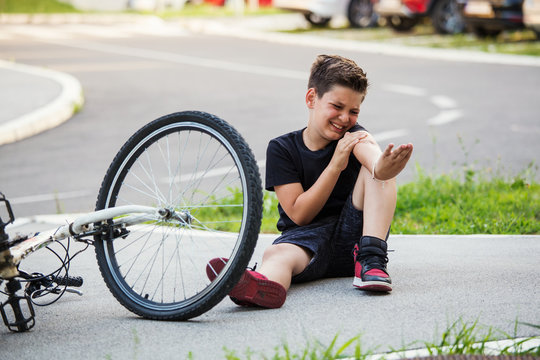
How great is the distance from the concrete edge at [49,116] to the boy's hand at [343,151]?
6.22 meters

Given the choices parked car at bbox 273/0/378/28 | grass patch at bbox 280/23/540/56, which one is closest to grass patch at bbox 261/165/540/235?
grass patch at bbox 280/23/540/56

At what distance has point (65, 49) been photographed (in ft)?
62.0

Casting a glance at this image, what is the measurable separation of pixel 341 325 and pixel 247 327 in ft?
1.16

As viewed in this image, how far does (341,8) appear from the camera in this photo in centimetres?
2162

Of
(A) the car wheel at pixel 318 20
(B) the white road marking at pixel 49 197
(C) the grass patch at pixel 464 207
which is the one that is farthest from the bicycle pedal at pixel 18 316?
(A) the car wheel at pixel 318 20

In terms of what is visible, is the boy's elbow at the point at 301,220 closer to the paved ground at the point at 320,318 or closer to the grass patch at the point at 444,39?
the paved ground at the point at 320,318

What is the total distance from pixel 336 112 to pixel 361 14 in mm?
19007

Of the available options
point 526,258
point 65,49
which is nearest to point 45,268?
point 526,258

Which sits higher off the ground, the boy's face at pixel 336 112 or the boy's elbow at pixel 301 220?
the boy's face at pixel 336 112

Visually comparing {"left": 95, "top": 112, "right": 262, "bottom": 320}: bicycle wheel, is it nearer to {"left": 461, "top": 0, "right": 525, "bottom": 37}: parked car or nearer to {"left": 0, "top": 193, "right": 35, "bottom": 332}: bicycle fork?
{"left": 0, "top": 193, "right": 35, "bottom": 332}: bicycle fork

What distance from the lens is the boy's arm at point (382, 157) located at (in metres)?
3.22

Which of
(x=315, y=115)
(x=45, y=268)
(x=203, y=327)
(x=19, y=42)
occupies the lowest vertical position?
(x=19, y=42)

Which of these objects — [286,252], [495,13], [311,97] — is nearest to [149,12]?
[495,13]

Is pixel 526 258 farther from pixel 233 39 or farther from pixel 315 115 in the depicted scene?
pixel 233 39
